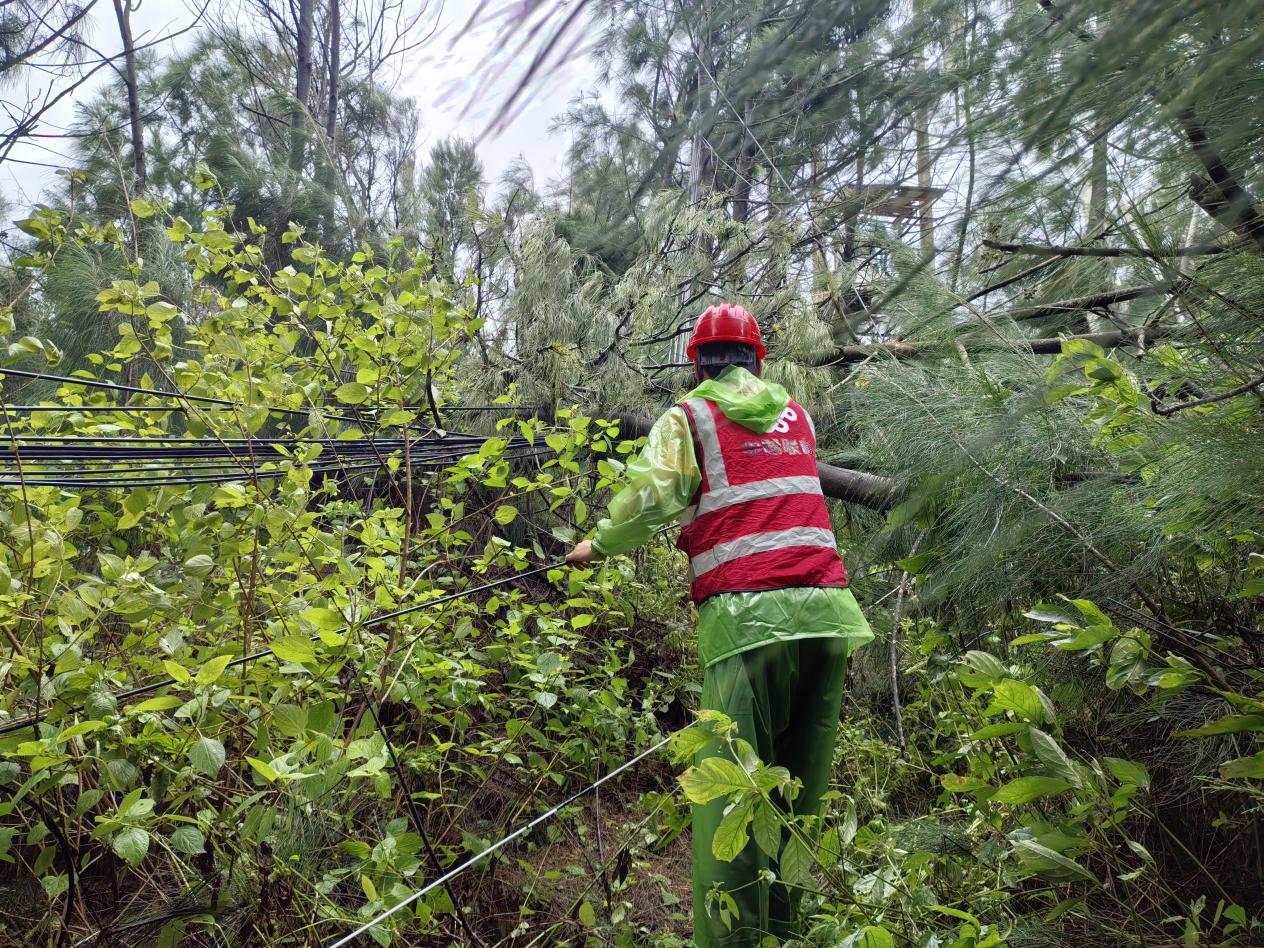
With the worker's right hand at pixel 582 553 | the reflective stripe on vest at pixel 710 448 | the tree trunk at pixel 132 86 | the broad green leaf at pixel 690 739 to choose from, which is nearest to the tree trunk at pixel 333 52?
the tree trunk at pixel 132 86

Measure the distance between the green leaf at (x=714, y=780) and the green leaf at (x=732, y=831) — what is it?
4 cm

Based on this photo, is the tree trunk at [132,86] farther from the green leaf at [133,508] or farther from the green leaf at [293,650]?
the green leaf at [293,650]

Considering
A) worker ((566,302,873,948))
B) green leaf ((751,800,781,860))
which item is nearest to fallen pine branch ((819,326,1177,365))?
worker ((566,302,873,948))

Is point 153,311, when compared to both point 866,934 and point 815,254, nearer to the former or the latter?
point 866,934

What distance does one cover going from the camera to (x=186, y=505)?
219 centimetres

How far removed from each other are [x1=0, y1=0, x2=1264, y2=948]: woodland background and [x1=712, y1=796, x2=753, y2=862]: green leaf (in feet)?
0.04

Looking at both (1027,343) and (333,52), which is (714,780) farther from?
(333,52)

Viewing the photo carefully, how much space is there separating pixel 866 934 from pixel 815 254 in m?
2.71

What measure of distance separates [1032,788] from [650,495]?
1101 millimetres

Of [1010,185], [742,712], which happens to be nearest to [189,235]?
[742,712]

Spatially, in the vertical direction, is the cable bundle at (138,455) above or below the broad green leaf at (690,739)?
A: above

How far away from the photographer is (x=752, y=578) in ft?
7.21

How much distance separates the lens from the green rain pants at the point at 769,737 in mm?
2076

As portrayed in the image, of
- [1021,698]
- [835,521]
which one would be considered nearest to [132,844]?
[1021,698]
